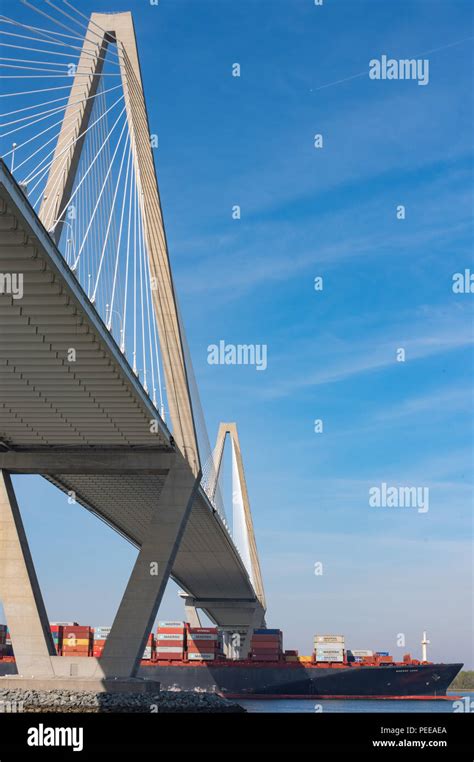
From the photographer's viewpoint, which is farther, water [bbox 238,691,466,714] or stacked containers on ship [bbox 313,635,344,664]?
stacked containers on ship [bbox 313,635,344,664]

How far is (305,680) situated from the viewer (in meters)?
76.8

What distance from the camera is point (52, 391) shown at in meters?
29.9

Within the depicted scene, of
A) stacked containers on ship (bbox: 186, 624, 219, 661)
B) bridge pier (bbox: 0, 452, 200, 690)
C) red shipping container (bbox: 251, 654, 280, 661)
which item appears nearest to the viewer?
bridge pier (bbox: 0, 452, 200, 690)

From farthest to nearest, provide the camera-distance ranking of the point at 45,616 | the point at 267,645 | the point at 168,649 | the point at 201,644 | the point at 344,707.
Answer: the point at 267,645
the point at 201,644
the point at 168,649
the point at 344,707
the point at 45,616

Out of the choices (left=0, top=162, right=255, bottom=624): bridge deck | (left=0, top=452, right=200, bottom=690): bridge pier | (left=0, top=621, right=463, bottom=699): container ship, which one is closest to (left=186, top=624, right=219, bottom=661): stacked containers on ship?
(left=0, top=621, right=463, bottom=699): container ship

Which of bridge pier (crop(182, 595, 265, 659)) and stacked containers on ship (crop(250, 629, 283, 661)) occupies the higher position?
bridge pier (crop(182, 595, 265, 659))

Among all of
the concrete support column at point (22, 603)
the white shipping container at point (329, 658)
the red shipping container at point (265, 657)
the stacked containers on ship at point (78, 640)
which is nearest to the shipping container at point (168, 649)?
the red shipping container at point (265, 657)

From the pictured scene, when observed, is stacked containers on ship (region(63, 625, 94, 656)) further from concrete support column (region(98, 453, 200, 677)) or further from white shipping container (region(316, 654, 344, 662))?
concrete support column (region(98, 453, 200, 677))

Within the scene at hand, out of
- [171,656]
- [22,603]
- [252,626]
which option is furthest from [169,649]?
[22,603]

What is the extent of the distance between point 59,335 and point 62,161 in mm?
7413

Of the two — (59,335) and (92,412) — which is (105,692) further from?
(59,335)

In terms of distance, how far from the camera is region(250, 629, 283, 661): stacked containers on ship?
81.9m

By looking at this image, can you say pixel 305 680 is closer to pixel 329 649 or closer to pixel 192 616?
pixel 329 649

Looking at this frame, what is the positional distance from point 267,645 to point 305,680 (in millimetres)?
7092
